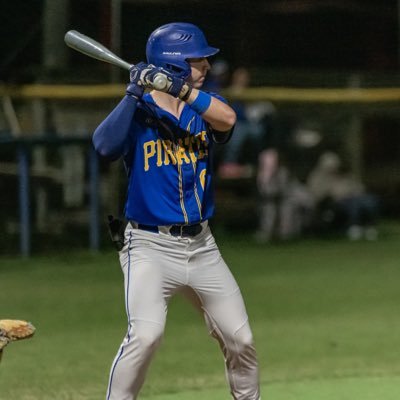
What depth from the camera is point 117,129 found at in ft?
14.4

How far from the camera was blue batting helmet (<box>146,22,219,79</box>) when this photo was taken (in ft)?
15.0

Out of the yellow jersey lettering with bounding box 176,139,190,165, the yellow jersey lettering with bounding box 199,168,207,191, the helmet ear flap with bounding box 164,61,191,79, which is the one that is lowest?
the yellow jersey lettering with bounding box 199,168,207,191

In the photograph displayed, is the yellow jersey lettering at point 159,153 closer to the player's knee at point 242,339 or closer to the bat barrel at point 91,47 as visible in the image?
the bat barrel at point 91,47

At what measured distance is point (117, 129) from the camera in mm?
4387

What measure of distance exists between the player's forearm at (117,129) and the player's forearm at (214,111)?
236mm

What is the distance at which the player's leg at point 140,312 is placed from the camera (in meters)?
4.37

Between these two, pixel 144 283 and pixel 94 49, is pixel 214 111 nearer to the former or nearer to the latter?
pixel 94 49

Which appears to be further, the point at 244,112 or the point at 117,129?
the point at 244,112

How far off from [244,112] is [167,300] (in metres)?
6.91

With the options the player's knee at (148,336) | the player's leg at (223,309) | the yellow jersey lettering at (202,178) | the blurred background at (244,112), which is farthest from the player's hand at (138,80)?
the blurred background at (244,112)

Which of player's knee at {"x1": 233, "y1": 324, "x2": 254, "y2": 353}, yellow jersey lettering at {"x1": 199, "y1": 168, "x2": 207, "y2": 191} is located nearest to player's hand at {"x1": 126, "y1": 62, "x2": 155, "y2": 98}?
yellow jersey lettering at {"x1": 199, "y1": 168, "x2": 207, "y2": 191}

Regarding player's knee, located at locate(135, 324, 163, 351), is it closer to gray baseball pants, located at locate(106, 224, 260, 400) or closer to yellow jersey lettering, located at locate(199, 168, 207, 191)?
gray baseball pants, located at locate(106, 224, 260, 400)

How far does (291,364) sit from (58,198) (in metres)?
4.36

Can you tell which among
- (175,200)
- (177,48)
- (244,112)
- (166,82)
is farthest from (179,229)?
(244,112)
